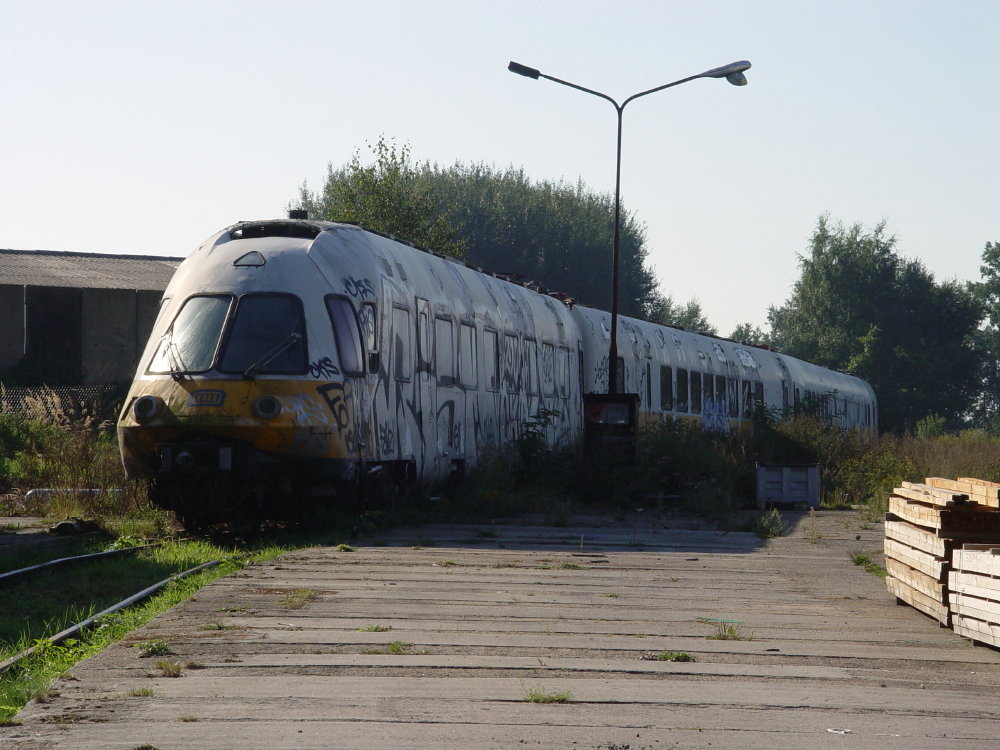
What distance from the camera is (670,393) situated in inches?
1096

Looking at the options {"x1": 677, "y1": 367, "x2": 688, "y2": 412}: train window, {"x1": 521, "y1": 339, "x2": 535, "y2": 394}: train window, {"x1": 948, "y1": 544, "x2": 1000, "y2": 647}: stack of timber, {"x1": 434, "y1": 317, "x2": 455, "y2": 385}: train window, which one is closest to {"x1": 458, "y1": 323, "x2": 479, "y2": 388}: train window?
{"x1": 434, "y1": 317, "x2": 455, "y2": 385}: train window

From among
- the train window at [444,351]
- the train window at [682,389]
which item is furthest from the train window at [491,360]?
the train window at [682,389]

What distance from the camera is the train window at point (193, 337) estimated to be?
41.7ft

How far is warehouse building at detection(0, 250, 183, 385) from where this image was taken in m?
38.1

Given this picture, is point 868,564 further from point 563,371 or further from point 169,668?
point 563,371

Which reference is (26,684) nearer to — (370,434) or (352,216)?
(370,434)

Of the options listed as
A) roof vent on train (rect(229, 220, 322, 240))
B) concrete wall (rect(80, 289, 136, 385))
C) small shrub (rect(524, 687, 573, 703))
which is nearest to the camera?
small shrub (rect(524, 687, 573, 703))

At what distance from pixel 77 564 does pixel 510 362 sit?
9.03 metres

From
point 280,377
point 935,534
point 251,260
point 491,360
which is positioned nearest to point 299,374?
point 280,377

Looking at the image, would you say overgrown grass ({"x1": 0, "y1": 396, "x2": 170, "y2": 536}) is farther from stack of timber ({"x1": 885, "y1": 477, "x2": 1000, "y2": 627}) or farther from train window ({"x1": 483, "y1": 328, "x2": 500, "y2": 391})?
stack of timber ({"x1": 885, "y1": 477, "x2": 1000, "y2": 627})

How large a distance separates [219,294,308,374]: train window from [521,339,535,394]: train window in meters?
7.19

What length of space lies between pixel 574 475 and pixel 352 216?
27669 mm

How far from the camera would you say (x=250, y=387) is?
40.9ft

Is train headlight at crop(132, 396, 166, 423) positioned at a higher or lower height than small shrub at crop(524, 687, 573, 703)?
higher
